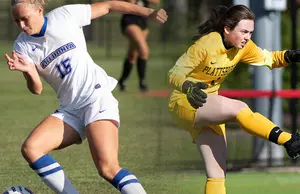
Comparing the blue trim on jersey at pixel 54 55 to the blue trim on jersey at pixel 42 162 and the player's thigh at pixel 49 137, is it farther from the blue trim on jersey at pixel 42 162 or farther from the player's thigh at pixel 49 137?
the blue trim on jersey at pixel 42 162

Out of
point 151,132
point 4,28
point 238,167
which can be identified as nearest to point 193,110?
point 238,167

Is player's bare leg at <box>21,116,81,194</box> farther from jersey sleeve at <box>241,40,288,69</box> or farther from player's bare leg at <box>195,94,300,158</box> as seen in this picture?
jersey sleeve at <box>241,40,288,69</box>

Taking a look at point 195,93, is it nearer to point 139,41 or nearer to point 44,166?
point 44,166

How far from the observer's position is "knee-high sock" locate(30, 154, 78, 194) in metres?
6.03

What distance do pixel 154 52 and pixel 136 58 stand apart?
9.88 metres

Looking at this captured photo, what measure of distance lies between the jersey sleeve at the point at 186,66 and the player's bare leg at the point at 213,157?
0.51 metres

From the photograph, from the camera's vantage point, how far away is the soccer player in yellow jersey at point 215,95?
20.0 ft

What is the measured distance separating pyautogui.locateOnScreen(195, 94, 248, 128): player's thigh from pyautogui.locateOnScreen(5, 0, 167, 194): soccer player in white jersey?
1.95ft

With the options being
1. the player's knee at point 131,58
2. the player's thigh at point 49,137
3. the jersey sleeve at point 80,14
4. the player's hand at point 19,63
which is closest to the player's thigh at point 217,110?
the player's thigh at point 49,137

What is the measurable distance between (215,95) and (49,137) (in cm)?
121

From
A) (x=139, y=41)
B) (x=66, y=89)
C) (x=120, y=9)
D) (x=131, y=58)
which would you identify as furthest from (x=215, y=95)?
(x=131, y=58)

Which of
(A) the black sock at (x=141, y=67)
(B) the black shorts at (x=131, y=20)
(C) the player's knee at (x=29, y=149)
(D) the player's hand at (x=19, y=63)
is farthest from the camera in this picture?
(A) the black sock at (x=141, y=67)

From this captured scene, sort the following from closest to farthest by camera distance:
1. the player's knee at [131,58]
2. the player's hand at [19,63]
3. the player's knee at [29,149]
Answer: the player's hand at [19,63]
the player's knee at [29,149]
the player's knee at [131,58]

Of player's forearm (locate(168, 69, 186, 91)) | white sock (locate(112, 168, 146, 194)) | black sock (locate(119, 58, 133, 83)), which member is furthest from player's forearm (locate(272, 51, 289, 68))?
black sock (locate(119, 58, 133, 83))
